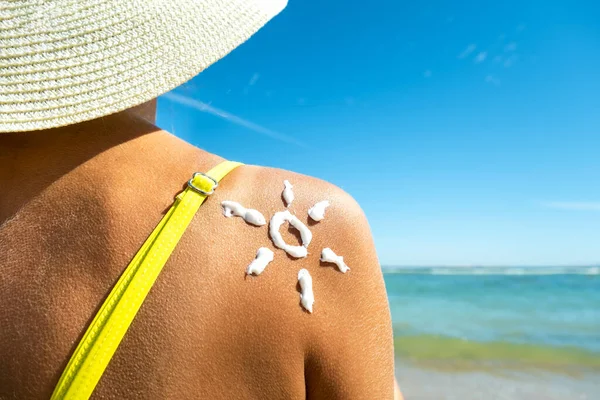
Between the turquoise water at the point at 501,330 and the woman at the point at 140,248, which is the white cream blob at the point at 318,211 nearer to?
the woman at the point at 140,248

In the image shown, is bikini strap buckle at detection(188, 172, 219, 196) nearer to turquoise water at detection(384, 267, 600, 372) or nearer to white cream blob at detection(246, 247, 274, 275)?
white cream blob at detection(246, 247, 274, 275)

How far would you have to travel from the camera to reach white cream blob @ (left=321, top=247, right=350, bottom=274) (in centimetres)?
68

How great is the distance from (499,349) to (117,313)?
6.51 metres

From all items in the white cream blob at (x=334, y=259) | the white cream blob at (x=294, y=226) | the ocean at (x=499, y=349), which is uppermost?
the ocean at (x=499, y=349)

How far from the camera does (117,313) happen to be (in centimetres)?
63

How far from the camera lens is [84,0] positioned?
73 cm

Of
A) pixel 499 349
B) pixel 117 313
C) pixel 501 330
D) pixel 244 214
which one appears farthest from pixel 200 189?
pixel 501 330

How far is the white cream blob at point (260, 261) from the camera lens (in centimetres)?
66

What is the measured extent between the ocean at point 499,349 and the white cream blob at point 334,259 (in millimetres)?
3989

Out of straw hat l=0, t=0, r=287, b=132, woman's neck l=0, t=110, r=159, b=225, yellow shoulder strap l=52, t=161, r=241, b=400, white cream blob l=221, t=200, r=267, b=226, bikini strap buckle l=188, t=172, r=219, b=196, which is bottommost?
yellow shoulder strap l=52, t=161, r=241, b=400

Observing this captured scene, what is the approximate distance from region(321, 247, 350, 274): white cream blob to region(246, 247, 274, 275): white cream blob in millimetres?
72

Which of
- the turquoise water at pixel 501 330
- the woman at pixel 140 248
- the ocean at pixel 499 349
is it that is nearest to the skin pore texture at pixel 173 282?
the woman at pixel 140 248

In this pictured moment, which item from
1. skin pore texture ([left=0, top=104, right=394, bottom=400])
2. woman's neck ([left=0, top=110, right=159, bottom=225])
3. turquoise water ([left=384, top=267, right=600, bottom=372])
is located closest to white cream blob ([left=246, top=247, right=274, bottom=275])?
skin pore texture ([left=0, top=104, right=394, bottom=400])

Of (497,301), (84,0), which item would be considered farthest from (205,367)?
(497,301)
